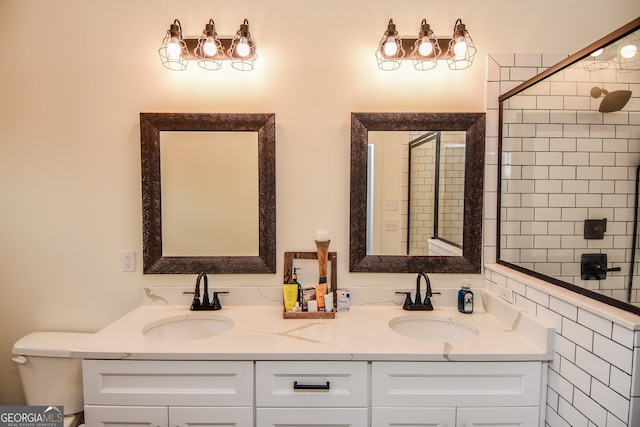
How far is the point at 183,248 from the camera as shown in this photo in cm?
167

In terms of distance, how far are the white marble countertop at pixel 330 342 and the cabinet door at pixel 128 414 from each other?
196 mm

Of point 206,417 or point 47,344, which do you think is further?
point 47,344

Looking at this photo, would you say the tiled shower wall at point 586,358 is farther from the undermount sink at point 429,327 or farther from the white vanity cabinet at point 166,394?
the white vanity cabinet at point 166,394

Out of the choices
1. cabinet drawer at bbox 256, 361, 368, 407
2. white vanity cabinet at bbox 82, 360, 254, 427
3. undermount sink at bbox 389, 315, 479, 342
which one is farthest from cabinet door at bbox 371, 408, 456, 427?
white vanity cabinet at bbox 82, 360, 254, 427

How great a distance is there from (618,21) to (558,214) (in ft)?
3.39

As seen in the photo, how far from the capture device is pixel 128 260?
1.67 meters

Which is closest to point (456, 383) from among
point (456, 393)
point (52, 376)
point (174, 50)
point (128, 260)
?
point (456, 393)

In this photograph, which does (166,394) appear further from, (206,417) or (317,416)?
(317,416)

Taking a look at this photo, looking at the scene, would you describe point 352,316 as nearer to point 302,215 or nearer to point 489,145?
point 302,215

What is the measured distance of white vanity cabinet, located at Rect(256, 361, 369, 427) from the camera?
3.88ft

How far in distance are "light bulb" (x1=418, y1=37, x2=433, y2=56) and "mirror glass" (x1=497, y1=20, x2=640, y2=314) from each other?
17.7 inches

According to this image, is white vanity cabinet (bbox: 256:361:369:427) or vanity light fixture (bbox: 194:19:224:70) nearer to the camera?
white vanity cabinet (bbox: 256:361:369:427)

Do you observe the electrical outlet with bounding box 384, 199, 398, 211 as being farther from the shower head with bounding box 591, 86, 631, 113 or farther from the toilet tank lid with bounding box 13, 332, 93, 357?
the toilet tank lid with bounding box 13, 332, 93, 357

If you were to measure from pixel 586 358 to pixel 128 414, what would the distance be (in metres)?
1.60
